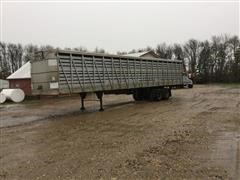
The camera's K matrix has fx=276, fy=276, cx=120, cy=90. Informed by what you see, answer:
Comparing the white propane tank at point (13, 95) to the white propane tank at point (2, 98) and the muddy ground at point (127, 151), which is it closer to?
the white propane tank at point (2, 98)

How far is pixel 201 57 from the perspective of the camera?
218 feet

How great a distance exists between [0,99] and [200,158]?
25016mm

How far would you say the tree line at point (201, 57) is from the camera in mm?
60438

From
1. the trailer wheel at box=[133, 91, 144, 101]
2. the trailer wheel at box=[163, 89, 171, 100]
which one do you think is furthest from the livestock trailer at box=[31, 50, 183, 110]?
the trailer wheel at box=[163, 89, 171, 100]

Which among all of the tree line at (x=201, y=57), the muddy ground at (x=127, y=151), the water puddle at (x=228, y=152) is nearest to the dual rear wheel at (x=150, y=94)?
the muddy ground at (x=127, y=151)

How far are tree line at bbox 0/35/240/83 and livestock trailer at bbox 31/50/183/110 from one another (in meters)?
38.7

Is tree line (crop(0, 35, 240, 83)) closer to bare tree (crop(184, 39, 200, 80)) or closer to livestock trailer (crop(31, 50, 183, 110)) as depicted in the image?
bare tree (crop(184, 39, 200, 80))

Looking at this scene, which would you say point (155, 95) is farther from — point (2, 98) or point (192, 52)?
point (192, 52)

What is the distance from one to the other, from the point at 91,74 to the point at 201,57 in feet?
186

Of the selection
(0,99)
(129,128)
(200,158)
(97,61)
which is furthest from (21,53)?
(200,158)

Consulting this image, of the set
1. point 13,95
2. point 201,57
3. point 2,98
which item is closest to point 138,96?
point 13,95

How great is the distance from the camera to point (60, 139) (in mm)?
8711

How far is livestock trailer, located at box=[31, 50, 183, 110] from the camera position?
1274 centimetres

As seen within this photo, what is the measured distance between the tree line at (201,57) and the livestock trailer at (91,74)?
38.7m
